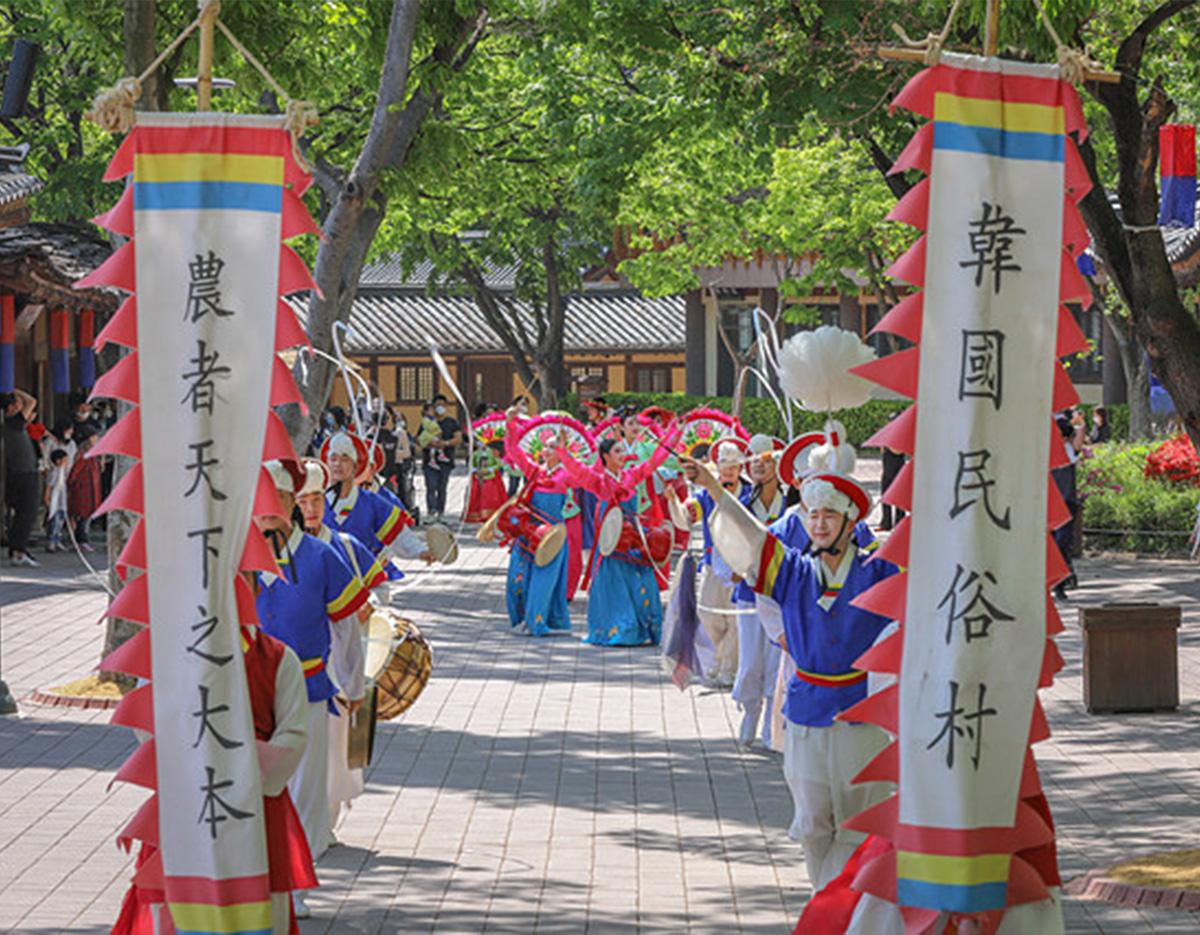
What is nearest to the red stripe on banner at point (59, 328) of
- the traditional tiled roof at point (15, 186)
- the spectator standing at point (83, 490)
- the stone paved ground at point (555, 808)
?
the spectator standing at point (83, 490)

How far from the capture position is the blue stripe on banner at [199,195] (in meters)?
6.91

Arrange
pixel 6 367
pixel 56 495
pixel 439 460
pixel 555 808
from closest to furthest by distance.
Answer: pixel 555 808 < pixel 6 367 < pixel 56 495 < pixel 439 460

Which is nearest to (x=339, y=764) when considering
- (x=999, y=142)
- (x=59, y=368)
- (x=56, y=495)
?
(x=999, y=142)

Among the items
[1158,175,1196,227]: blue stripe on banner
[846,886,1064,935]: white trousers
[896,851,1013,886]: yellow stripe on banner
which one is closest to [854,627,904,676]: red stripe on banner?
[896,851,1013,886]: yellow stripe on banner

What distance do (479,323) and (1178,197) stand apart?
37883 mm

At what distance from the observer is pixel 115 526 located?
15.1 m

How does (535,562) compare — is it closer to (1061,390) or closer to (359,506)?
(359,506)

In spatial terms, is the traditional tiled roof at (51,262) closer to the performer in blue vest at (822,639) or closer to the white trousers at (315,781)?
the white trousers at (315,781)

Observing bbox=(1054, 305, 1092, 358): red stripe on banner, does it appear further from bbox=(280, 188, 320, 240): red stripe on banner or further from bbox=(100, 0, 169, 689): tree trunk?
bbox=(100, 0, 169, 689): tree trunk

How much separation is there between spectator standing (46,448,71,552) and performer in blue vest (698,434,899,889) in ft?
62.3

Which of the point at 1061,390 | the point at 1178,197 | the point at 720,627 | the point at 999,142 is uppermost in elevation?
the point at 1178,197

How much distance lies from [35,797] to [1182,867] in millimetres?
5924

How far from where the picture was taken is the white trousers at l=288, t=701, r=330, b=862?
977cm

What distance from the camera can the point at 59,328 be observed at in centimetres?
2950
